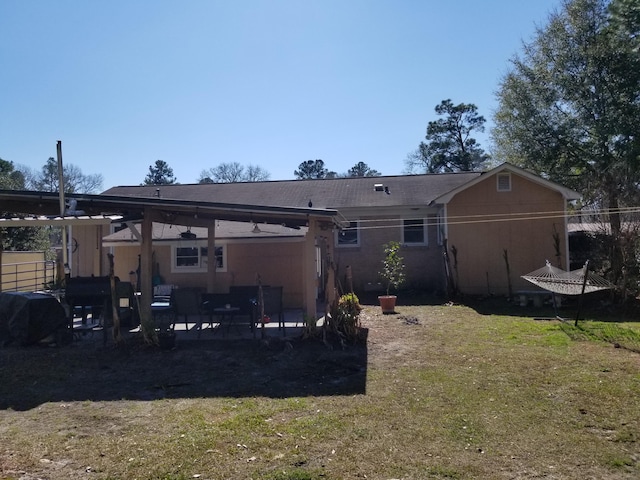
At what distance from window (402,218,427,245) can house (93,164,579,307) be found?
0.04 metres

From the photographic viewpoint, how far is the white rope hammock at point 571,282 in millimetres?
10125

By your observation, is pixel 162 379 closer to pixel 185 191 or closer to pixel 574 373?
pixel 574 373

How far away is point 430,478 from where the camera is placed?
11.8 feet

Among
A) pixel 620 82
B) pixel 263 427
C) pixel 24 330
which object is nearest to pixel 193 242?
pixel 24 330

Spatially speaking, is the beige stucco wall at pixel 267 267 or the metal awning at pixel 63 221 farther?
the beige stucco wall at pixel 267 267

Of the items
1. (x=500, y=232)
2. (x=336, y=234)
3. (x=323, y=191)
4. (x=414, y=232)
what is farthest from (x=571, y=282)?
(x=323, y=191)

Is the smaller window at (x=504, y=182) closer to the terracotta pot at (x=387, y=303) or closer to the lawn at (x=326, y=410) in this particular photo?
the terracotta pot at (x=387, y=303)

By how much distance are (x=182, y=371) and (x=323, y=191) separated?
45.6 feet

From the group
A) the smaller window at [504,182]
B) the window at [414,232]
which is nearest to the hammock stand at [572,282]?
the smaller window at [504,182]

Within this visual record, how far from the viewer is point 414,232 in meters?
17.4

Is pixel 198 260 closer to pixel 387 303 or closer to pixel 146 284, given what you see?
pixel 146 284

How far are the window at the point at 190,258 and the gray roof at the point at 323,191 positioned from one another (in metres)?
3.91

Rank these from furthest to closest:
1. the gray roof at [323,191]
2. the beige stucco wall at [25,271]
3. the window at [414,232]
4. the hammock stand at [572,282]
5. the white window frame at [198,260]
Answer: the beige stucco wall at [25,271] < the gray roof at [323,191] < the window at [414,232] < the white window frame at [198,260] < the hammock stand at [572,282]

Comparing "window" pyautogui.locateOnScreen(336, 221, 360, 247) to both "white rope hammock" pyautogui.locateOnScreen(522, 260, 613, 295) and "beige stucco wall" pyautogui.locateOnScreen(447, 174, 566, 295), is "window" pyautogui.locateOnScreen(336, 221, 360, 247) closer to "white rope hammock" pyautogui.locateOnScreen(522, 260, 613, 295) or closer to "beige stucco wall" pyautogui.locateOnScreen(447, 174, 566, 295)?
"beige stucco wall" pyautogui.locateOnScreen(447, 174, 566, 295)
